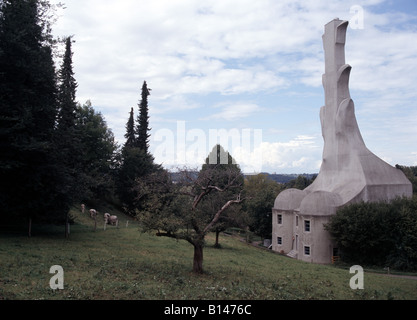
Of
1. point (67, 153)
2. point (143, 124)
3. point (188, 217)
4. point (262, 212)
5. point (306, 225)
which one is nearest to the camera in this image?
point (188, 217)

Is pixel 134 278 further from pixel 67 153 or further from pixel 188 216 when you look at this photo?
pixel 67 153

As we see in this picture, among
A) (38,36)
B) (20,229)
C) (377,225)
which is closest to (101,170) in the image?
(20,229)

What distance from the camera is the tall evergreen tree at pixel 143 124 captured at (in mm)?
61312

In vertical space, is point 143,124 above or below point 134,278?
above

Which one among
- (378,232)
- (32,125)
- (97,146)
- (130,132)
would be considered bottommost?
(378,232)

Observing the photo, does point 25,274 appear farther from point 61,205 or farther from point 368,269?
point 368,269

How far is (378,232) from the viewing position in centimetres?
3359

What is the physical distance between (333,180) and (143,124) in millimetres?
33677

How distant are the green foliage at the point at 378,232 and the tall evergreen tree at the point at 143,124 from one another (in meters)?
36.4

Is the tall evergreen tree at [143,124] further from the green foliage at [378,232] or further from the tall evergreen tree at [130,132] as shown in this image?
the green foliage at [378,232]

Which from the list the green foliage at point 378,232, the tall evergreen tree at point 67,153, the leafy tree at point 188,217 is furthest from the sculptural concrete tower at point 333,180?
the tall evergreen tree at point 67,153

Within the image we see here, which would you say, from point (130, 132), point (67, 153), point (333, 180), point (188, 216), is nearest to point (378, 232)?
point (333, 180)

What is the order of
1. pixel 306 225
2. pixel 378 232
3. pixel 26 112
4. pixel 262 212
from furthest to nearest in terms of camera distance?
pixel 262 212, pixel 306 225, pixel 378 232, pixel 26 112

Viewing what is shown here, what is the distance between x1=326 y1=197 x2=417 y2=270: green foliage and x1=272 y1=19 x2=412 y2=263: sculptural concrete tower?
2.38 m
